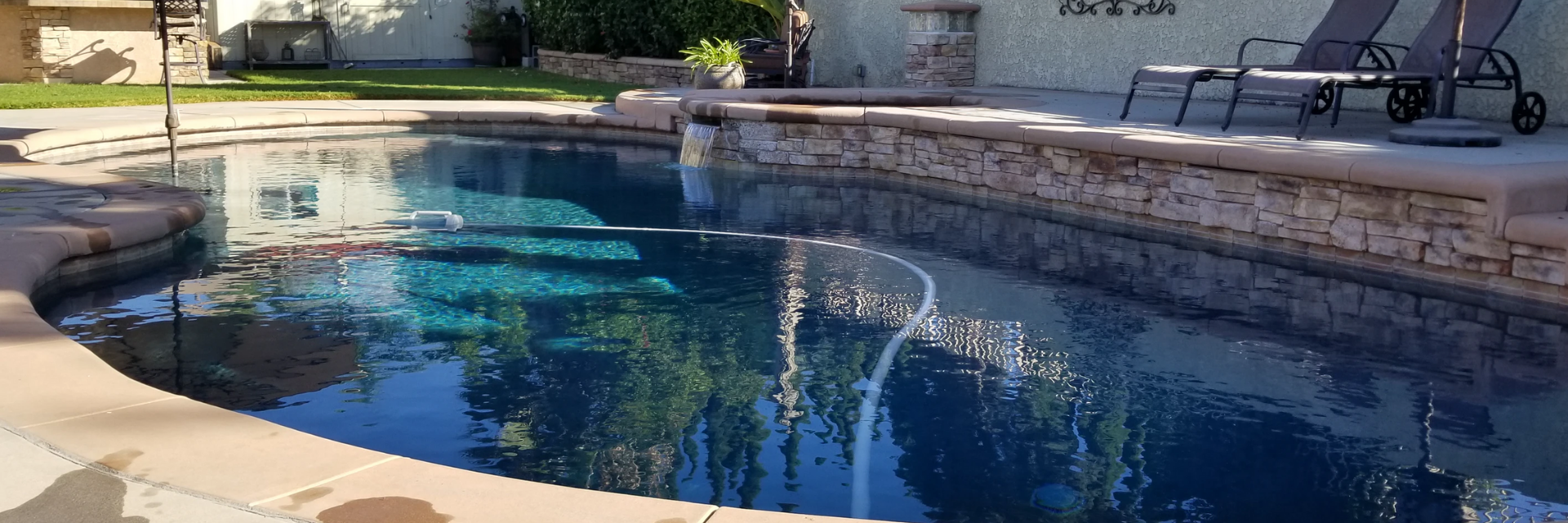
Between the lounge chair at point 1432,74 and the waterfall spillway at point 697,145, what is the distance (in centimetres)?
433

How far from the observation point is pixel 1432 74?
7781 mm

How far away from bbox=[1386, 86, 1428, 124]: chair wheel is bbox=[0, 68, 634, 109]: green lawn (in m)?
9.08

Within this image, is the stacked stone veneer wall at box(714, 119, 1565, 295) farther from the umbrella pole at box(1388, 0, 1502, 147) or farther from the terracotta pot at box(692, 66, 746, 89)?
the terracotta pot at box(692, 66, 746, 89)

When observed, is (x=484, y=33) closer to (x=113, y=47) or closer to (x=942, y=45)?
(x=113, y=47)

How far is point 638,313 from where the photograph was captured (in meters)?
5.38

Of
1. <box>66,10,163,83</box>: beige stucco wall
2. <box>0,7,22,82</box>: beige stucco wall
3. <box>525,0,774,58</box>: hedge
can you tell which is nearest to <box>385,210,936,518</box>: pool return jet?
<box>525,0,774,58</box>: hedge

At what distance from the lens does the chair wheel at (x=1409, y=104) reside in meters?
8.76

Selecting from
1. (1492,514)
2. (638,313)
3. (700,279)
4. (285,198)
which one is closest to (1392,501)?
(1492,514)

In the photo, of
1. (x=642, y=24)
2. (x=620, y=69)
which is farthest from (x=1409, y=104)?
(x=620, y=69)

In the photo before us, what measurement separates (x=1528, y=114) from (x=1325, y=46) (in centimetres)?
158

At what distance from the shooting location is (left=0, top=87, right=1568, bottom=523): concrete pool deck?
260 cm

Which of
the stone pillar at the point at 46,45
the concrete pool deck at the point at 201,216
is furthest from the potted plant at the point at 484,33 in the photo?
the concrete pool deck at the point at 201,216

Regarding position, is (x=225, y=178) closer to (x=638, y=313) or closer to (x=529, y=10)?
(x=638, y=313)

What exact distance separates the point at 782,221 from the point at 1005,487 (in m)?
4.47
